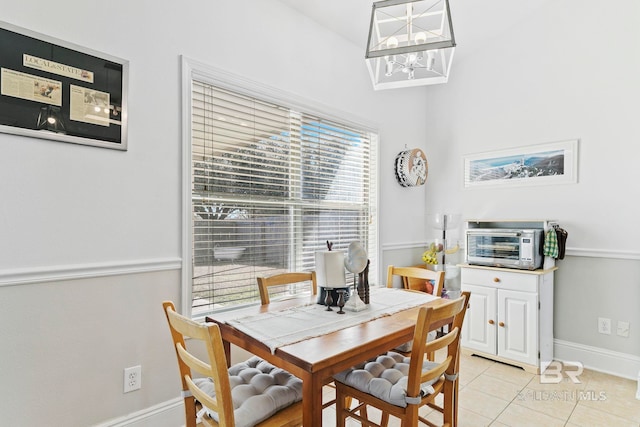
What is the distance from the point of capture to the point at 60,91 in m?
1.65

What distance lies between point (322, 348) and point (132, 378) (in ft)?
3.86

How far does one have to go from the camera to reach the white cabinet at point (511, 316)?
113 inches

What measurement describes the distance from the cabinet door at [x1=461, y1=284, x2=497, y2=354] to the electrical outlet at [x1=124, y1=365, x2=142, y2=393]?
2.63 m

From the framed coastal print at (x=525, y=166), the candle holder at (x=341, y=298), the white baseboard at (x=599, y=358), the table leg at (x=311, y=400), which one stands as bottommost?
the white baseboard at (x=599, y=358)

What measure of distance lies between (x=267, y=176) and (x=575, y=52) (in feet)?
9.28

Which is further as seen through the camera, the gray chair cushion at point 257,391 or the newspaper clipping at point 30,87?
the newspaper clipping at point 30,87

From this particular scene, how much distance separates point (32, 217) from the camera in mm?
1591

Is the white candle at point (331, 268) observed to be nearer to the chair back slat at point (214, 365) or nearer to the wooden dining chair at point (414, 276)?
the wooden dining chair at point (414, 276)

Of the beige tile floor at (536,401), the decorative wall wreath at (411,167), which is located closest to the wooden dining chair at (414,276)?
the beige tile floor at (536,401)

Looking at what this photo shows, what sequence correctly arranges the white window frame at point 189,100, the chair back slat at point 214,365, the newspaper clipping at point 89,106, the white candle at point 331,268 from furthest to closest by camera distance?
the white window frame at point 189,100 → the white candle at point 331,268 → the newspaper clipping at point 89,106 → the chair back slat at point 214,365

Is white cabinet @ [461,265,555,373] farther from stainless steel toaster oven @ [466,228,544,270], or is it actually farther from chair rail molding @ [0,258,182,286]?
chair rail molding @ [0,258,182,286]

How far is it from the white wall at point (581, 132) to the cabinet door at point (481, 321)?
606mm

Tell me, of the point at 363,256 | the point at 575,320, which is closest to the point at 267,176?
the point at 363,256

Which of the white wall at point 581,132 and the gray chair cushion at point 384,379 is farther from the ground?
the white wall at point 581,132
